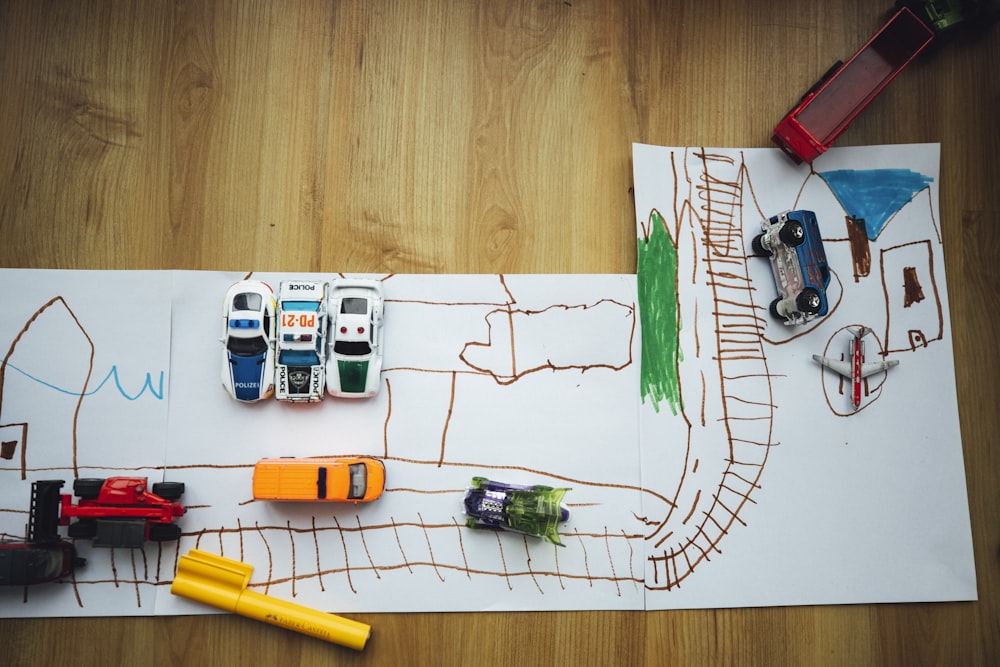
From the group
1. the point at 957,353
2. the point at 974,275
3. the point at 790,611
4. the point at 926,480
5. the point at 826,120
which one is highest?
the point at 826,120

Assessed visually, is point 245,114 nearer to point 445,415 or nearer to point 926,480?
point 445,415

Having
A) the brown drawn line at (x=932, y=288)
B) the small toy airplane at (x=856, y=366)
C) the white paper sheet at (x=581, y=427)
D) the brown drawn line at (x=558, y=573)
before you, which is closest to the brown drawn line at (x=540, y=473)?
the white paper sheet at (x=581, y=427)

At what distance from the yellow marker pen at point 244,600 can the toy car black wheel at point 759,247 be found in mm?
773

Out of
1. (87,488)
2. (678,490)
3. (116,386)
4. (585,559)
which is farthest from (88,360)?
(678,490)

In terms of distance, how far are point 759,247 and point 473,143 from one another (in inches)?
17.8

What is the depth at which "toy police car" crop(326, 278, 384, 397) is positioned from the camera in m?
0.81

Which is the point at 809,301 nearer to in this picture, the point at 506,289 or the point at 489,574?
the point at 506,289

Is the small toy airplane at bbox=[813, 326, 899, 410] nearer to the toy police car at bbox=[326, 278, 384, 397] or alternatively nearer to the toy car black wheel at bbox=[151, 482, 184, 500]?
the toy police car at bbox=[326, 278, 384, 397]

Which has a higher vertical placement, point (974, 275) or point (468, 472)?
point (974, 275)

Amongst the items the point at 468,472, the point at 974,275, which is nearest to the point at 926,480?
the point at 974,275

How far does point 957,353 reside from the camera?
0.88 meters

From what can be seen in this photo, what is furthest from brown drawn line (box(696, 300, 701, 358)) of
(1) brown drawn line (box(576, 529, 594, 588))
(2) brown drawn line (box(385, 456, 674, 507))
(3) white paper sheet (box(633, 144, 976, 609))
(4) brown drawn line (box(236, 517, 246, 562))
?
(4) brown drawn line (box(236, 517, 246, 562))

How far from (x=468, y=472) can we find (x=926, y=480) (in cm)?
67

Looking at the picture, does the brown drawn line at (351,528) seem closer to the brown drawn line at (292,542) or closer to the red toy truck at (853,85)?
the brown drawn line at (292,542)
